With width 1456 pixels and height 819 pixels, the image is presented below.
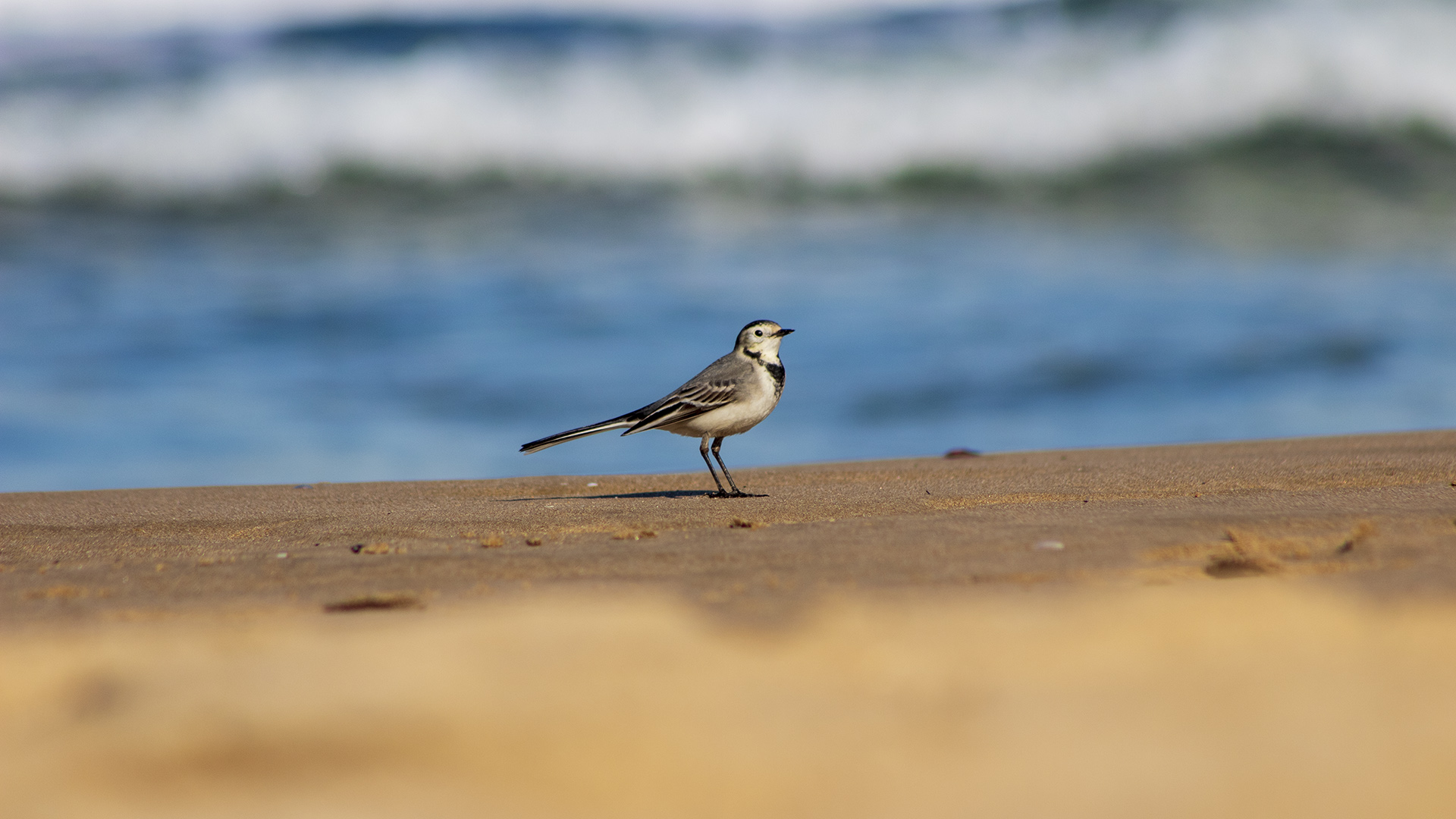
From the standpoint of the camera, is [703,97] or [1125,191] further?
[703,97]

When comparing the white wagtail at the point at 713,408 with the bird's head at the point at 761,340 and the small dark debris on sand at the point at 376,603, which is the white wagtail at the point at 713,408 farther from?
the small dark debris on sand at the point at 376,603

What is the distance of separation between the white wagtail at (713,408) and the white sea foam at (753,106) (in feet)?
36.1

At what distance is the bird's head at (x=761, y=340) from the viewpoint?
20.0 ft

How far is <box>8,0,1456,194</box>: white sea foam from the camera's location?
16188 mm

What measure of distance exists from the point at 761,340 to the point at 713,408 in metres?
0.55

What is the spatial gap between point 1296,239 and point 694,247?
7162 millimetres

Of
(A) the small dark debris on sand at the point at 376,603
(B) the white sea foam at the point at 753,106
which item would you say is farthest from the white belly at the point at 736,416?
(B) the white sea foam at the point at 753,106

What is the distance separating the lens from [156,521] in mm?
4863

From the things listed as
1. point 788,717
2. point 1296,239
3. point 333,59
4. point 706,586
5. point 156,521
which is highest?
point 333,59

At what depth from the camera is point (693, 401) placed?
18.9 ft

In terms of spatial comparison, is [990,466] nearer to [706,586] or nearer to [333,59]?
[706,586]

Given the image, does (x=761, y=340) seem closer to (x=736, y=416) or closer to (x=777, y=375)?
(x=777, y=375)

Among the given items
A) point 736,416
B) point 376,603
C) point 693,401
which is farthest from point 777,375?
point 376,603

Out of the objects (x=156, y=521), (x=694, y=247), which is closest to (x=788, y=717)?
A: (x=156, y=521)
